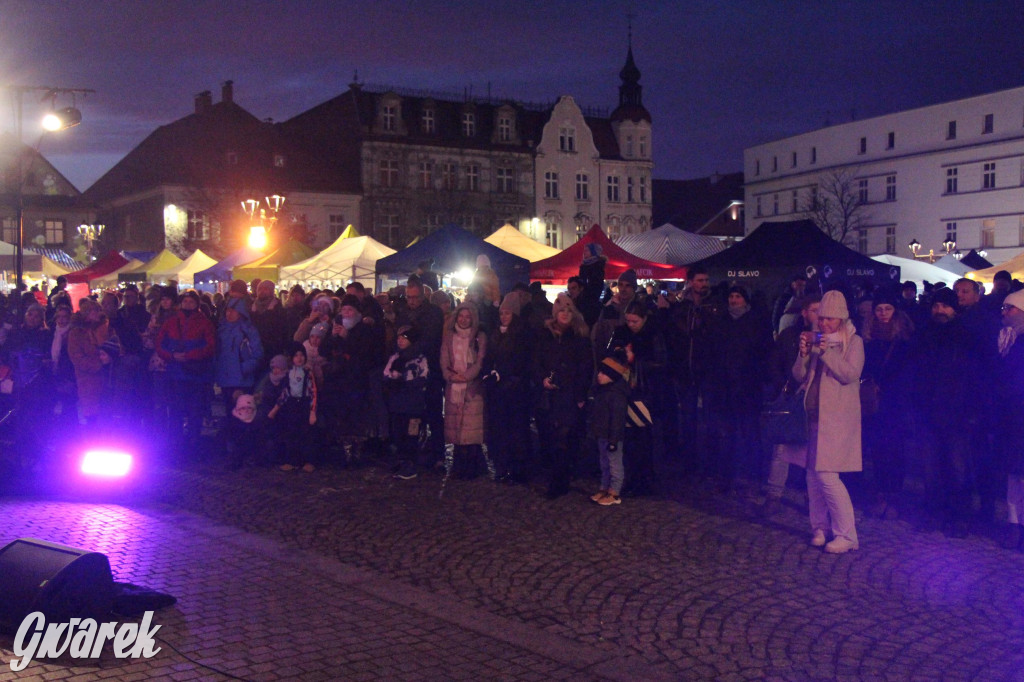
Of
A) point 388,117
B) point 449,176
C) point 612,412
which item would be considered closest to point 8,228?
point 388,117

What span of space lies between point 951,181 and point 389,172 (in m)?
34.8

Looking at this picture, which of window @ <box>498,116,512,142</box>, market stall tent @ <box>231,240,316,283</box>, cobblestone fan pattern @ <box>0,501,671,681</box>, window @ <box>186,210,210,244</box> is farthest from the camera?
window @ <box>498,116,512,142</box>

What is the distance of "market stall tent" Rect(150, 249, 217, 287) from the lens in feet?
103

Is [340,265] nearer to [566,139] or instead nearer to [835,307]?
[835,307]

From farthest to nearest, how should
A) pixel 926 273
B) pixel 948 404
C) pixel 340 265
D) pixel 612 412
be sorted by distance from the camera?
pixel 926 273 → pixel 340 265 → pixel 612 412 → pixel 948 404

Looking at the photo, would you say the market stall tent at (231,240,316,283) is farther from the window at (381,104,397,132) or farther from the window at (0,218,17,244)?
the window at (0,218,17,244)

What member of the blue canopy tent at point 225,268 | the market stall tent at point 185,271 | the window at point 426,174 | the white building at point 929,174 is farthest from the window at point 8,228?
the white building at point 929,174

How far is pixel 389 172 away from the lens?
5947 centimetres

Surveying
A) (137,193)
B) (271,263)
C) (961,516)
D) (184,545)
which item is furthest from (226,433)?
(137,193)

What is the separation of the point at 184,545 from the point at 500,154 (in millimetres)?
56039

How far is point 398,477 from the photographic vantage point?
34.6ft

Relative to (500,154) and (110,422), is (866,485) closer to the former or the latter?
(110,422)

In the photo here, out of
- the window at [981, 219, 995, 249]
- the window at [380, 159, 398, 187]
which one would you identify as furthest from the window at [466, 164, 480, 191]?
the window at [981, 219, 995, 249]

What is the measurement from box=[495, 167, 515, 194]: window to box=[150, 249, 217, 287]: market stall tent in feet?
104
